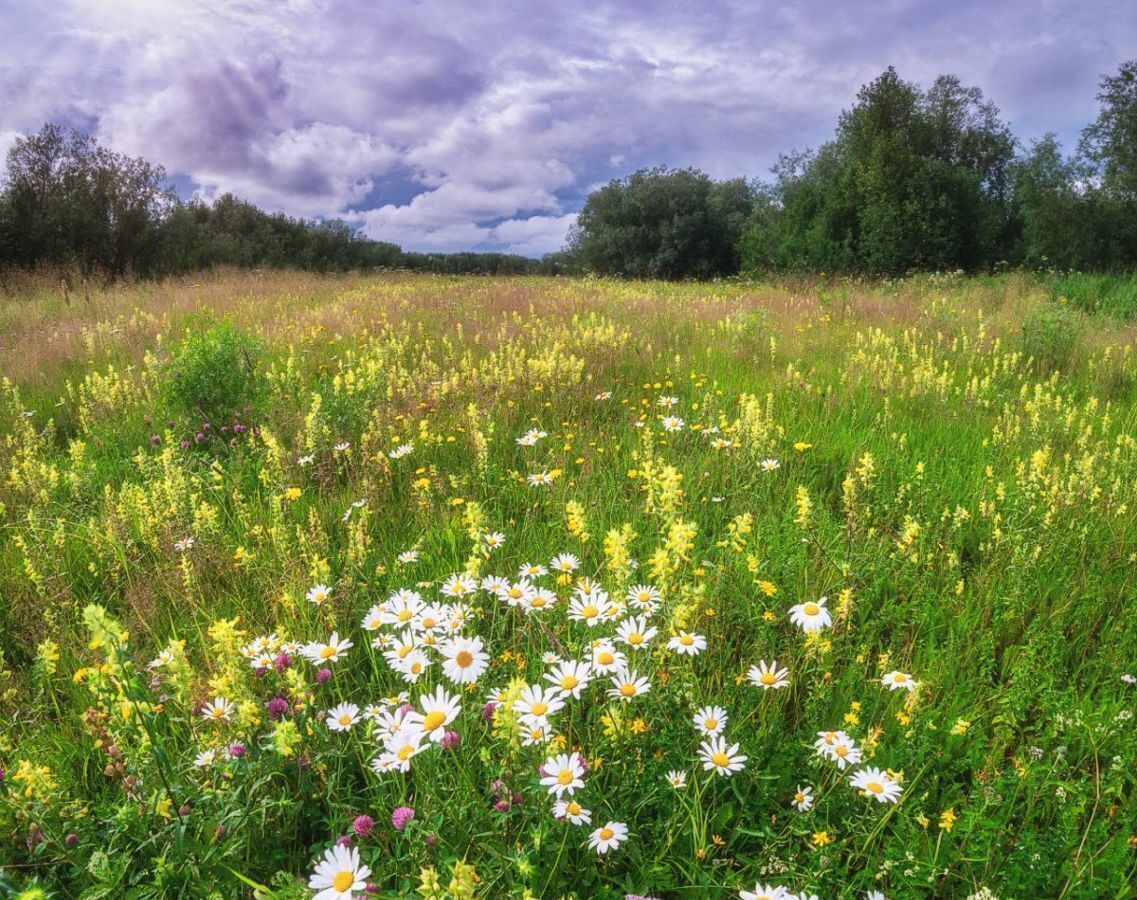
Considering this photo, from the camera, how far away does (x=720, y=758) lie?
59.1 inches

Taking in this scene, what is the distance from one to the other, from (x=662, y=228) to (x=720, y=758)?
A: 4228 centimetres

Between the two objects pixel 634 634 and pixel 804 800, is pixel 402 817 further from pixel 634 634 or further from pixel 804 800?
pixel 804 800

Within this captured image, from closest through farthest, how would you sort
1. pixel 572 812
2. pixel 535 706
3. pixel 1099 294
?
1. pixel 572 812
2. pixel 535 706
3. pixel 1099 294

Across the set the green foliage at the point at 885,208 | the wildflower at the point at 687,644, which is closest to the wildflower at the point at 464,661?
the wildflower at the point at 687,644

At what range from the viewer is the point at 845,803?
1.65 meters

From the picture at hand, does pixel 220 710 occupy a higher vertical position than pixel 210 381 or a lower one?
lower

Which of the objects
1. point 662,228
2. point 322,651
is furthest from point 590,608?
point 662,228

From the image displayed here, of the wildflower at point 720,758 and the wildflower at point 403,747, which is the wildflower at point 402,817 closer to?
the wildflower at point 403,747

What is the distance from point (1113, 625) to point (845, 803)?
162 cm

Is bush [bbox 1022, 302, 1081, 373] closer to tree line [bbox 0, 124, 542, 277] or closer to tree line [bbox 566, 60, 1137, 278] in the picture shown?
tree line [bbox 566, 60, 1137, 278]

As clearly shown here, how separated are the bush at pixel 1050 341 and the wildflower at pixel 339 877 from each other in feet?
24.0

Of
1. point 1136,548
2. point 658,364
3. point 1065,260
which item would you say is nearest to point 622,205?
point 1065,260

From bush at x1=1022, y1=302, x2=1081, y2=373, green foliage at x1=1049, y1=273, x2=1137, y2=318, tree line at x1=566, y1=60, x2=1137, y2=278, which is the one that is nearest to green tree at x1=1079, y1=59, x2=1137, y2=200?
tree line at x1=566, y1=60, x2=1137, y2=278

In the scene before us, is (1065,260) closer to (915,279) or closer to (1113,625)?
(915,279)
